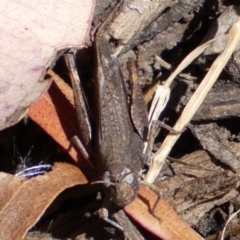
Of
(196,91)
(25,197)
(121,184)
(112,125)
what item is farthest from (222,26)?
(25,197)

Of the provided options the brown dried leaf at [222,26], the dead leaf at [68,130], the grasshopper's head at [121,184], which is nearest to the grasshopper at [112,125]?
the grasshopper's head at [121,184]

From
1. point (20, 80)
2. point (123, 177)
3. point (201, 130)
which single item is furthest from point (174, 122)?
point (20, 80)

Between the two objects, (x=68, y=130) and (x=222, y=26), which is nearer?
(x=222, y=26)

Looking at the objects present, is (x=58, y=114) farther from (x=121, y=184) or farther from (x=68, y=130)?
(x=121, y=184)

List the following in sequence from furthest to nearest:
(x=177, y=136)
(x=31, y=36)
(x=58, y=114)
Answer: (x=58, y=114)
(x=177, y=136)
(x=31, y=36)

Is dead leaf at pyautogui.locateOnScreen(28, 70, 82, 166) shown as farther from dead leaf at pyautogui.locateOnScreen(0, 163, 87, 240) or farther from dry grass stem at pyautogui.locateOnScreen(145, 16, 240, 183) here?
dry grass stem at pyautogui.locateOnScreen(145, 16, 240, 183)

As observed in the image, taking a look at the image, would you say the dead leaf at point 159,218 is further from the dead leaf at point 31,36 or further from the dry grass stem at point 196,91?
the dead leaf at point 31,36

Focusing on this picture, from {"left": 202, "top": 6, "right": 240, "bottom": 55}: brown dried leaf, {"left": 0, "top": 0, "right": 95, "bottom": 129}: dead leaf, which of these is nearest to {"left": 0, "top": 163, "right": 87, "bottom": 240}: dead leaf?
{"left": 0, "top": 0, "right": 95, "bottom": 129}: dead leaf
